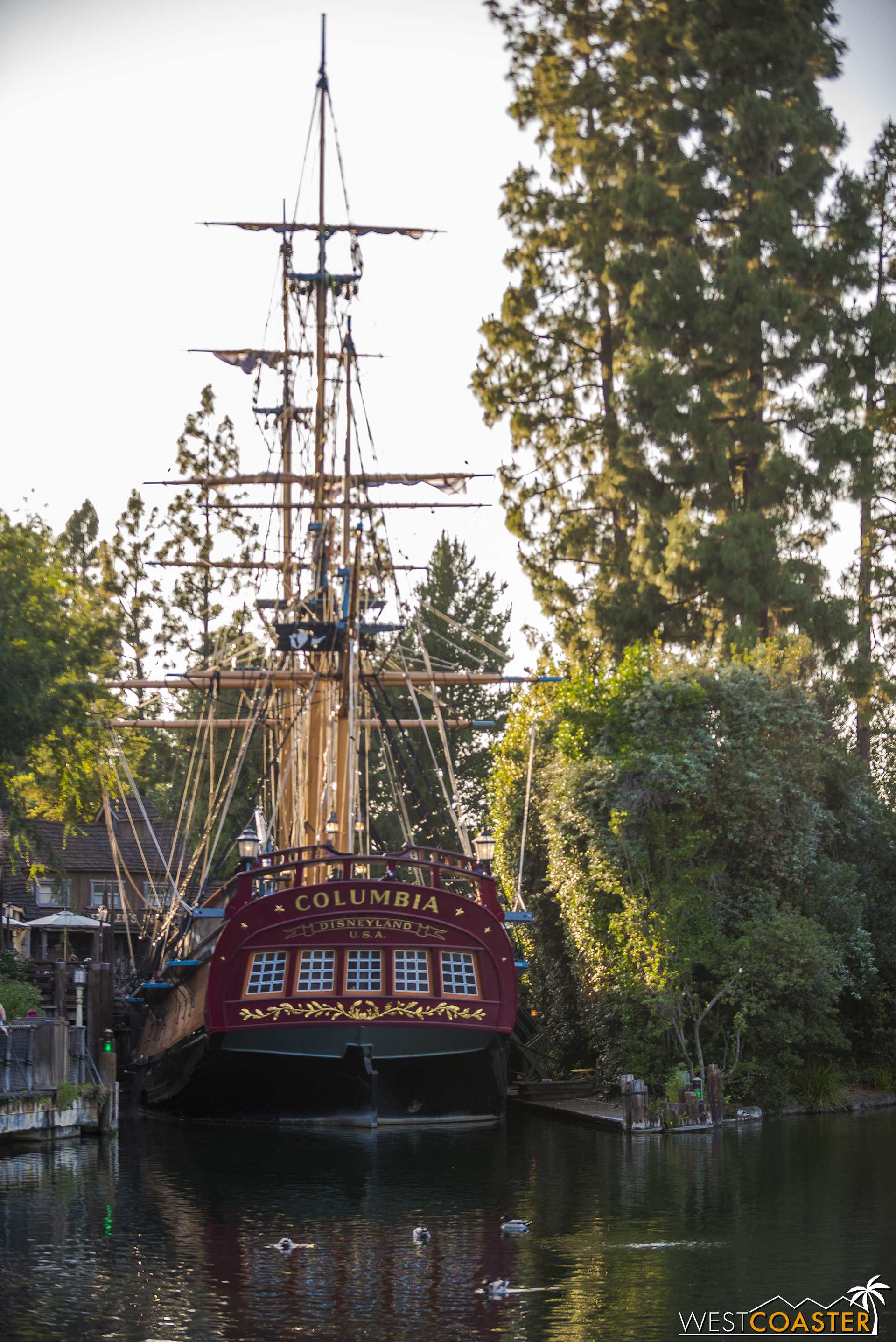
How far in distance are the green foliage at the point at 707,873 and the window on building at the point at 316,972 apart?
16.8 ft

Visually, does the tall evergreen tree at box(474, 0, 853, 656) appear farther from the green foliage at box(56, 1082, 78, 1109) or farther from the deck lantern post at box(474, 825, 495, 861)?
the green foliage at box(56, 1082, 78, 1109)

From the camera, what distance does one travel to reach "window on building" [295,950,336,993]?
25.2 m

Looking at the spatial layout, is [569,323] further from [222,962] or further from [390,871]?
[222,962]

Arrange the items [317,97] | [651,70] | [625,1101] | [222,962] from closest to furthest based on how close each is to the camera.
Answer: [625,1101]
[222,962]
[651,70]
[317,97]

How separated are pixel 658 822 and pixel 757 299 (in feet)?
37.1

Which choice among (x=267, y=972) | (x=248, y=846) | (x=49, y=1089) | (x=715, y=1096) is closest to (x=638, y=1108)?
(x=715, y=1096)

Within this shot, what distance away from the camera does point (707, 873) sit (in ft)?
88.4

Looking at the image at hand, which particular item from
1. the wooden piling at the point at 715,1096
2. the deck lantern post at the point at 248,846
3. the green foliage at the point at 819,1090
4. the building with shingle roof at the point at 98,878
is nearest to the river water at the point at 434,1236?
the wooden piling at the point at 715,1096

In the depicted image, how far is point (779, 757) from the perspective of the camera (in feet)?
91.8

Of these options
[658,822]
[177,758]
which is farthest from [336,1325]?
[177,758]

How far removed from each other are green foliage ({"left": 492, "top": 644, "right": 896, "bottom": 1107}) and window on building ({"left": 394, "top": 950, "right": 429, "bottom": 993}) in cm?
350

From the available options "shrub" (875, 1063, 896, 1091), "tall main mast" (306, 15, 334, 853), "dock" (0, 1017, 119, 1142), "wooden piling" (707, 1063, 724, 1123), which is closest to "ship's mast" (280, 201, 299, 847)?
"tall main mast" (306, 15, 334, 853)

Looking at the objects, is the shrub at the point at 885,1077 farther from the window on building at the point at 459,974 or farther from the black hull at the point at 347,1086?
the window on building at the point at 459,974

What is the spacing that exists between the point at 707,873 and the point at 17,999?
38.8 feet
